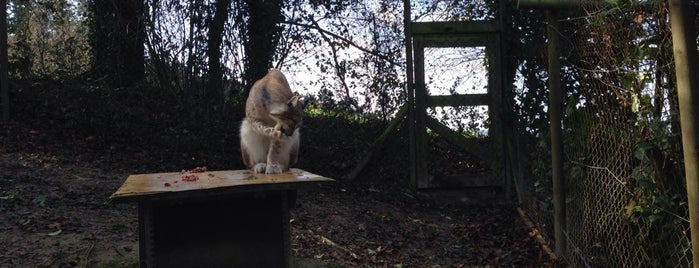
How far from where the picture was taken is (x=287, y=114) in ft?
15.9

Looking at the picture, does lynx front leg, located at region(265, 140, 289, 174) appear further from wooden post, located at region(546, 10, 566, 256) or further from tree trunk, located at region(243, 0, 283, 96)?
tree trunk, located at region(243, 0, 283, 96)

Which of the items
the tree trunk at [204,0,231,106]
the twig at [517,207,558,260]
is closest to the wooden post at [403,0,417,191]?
the twig at [517,207,558,260]

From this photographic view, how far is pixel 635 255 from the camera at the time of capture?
12.3ft

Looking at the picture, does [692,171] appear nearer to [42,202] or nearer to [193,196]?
[193,196]

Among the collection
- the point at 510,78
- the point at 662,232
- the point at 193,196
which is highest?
the point at 510,78

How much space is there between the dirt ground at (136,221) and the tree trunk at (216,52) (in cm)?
125

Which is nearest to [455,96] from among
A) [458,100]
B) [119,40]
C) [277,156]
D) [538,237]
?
[458,100]

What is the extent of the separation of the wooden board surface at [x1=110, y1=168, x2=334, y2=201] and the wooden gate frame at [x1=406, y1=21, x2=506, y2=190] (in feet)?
11.2

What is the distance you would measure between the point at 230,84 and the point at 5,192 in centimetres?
358

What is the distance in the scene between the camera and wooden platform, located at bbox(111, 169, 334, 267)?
4109 mm

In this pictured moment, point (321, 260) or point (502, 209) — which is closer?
point (321, 260)

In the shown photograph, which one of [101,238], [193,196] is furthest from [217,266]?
[101,238]

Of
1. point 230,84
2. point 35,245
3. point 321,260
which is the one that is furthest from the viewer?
point 230,84

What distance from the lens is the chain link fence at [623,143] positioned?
131 inches
